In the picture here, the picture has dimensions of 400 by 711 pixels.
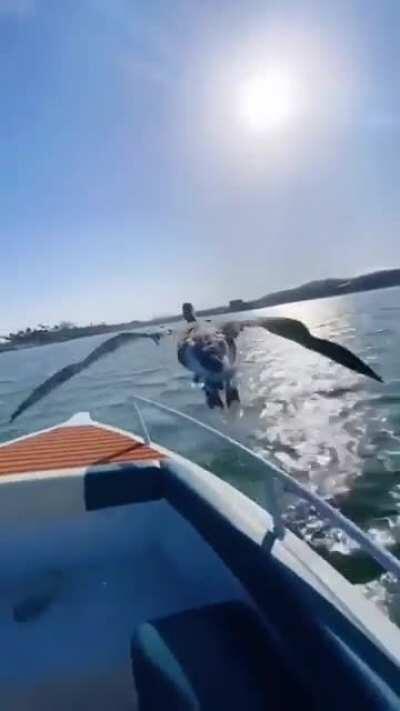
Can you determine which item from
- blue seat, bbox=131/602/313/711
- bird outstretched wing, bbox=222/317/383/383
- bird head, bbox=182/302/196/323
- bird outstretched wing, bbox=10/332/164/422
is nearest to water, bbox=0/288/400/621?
bird head, bbox=182/302/196/323

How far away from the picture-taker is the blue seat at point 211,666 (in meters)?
2.46

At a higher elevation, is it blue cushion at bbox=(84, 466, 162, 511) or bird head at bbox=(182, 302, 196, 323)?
bird head at bbox=(182, 302, 196, 323)

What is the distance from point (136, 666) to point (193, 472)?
6.75 ft

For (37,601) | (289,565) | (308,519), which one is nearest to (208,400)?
(308,519)

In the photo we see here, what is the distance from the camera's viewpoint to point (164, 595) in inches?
179

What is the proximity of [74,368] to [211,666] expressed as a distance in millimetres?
5420

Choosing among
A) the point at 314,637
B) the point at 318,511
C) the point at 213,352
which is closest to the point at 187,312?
the point at 213,352

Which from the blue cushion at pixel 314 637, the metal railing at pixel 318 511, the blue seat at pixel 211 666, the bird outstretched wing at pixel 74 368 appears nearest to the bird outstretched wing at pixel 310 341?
the bird outstretched wing at pixel 74 368

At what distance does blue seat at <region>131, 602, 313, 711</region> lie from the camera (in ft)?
8.06

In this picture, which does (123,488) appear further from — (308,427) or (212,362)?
(308,427)

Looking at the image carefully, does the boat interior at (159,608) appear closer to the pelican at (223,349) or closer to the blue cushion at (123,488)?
the blue cushion at (123,488)

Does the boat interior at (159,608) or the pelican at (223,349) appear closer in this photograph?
the boat interior at (159,608)

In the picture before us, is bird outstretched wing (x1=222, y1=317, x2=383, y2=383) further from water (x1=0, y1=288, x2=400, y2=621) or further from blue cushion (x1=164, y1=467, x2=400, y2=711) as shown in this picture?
blue cushion (x1=164, y1=467, x2=400, y2=711)

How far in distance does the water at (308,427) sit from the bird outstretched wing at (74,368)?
939 mm
